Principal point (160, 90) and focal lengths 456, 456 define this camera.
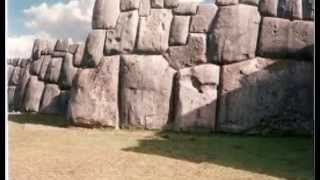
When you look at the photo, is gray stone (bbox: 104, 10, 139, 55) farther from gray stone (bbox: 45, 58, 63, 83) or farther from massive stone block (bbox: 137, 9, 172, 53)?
gray stone (bbox: 45, 58, 63, 83)

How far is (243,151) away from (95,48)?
4.73 m

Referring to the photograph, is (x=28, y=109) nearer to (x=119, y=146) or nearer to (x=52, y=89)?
(x=52, y=89)

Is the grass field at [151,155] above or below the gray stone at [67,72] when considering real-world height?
below

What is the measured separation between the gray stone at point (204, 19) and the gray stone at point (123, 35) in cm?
127

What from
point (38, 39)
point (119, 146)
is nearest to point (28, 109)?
point (38, 39)

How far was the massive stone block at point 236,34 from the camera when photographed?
9.33 metres

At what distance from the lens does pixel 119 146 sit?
23.7 ft

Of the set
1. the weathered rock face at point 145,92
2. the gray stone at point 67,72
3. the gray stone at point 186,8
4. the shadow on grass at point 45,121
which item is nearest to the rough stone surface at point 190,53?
the weathered rock face at point 145,92

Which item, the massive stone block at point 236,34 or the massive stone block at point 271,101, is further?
the massive stone block at point 236,34

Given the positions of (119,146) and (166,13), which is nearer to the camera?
(119,146)

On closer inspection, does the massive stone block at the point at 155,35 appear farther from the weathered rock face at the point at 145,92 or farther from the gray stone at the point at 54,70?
the gray stone at the point at 54,70

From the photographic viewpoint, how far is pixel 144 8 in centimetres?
1010

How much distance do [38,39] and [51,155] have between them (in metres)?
11.3

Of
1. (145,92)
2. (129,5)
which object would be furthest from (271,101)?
(129,5)
